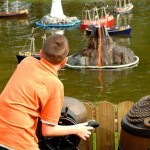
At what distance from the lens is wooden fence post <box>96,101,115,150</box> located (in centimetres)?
643

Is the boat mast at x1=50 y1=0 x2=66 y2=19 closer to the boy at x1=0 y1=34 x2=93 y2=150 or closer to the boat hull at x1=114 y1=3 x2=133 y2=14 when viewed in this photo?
the boat hull at x1=114 y1=3 x2=133 y2=14

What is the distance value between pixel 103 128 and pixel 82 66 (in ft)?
65.8

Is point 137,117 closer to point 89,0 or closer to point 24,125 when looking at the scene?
point 24,125

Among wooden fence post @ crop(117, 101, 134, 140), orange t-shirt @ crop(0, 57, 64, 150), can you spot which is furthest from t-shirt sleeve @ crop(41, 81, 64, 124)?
wooden fence post @ crop(117, 101, 134, 140)

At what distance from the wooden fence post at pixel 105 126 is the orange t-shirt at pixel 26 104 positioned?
2654 mm

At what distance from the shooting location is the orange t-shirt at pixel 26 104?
12.3ft

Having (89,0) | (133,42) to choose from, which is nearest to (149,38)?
(133,42)

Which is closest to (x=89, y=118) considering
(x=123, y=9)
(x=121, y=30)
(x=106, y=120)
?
(x=106, y=120)

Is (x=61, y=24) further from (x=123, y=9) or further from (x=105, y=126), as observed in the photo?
(x=105, y=126)

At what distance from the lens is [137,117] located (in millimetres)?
5391

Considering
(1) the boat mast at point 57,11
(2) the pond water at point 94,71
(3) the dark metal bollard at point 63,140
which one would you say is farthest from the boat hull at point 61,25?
(3) the dark metal bollard at point 63,140

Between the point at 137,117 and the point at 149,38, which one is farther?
the point at 149,38

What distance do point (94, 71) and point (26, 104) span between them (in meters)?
22.3

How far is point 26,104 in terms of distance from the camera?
3738mm
